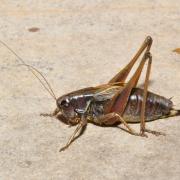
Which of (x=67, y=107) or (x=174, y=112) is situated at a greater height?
(x=67, y=107)

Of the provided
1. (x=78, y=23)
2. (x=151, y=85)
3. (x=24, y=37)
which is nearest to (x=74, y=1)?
(x=78, y=23)

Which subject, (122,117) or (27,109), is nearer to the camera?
(122,117)

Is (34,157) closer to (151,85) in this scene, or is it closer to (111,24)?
(151,85)

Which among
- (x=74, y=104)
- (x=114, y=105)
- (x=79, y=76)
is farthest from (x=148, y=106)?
(x=79, y=76)

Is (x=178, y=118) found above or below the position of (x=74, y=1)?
below

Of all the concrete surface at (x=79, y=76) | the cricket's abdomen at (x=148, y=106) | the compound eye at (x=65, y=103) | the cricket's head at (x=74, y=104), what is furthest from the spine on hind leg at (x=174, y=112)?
the compound eye at (x=65, y=103)

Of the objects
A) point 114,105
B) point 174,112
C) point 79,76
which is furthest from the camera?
point 79,76

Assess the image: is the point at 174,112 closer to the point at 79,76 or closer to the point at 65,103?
the point at 65,103
